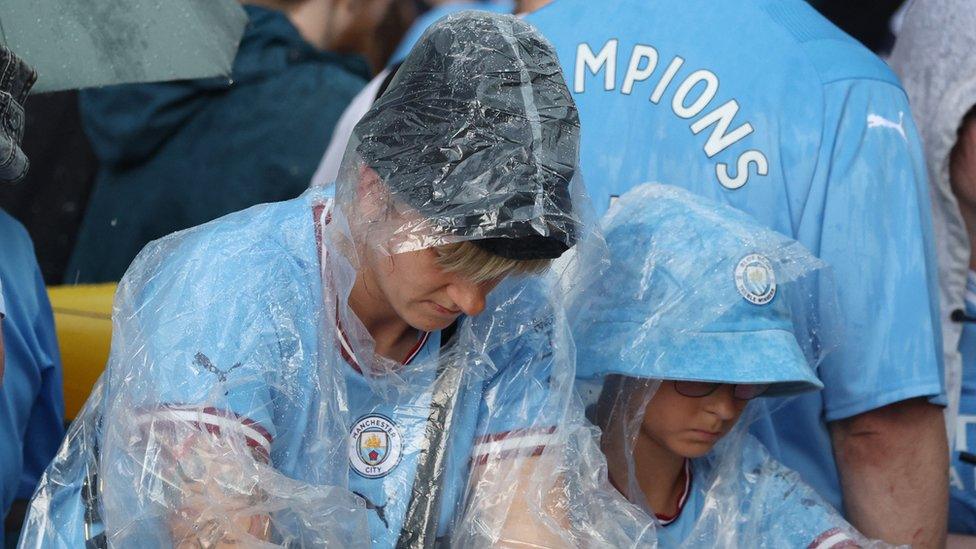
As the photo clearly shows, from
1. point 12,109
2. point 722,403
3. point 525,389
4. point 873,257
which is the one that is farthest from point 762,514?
point 12,109

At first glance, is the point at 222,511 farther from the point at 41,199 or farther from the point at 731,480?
the point at 41,199

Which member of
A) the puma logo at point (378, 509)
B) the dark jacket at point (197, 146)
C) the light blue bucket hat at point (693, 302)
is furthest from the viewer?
the dark jacket at point (197, 146)

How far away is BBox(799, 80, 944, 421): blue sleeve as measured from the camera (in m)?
2.30

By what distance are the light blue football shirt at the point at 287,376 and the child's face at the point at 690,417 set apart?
30 cm

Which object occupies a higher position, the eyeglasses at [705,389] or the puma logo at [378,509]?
the eyeglasses at [705,389]

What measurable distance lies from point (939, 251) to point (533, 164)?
137cm

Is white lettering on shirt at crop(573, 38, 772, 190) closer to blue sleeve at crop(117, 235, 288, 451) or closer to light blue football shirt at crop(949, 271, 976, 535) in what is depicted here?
light blue football shirt at crop(949, 271, 976, 535)

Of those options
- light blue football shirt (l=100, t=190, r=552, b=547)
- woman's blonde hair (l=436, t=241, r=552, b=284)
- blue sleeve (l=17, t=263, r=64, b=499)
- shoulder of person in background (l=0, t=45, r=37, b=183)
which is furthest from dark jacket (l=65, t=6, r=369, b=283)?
woman's blonde hair (l=436, t=241, r=552, b=284)

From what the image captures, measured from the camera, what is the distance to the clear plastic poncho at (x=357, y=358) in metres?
1.73

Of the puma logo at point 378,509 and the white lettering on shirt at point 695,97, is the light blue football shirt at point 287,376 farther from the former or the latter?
the white lettering on shirt at point 695,97

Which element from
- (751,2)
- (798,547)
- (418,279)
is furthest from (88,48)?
(798,547)

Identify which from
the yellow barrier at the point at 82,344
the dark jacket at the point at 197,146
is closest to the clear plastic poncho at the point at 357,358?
the yellow barrier at the point at 82,344

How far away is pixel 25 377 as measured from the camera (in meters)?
2.23

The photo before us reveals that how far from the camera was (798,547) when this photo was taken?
7.43ft
